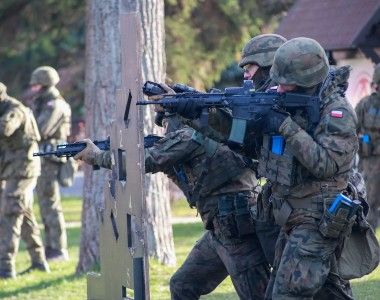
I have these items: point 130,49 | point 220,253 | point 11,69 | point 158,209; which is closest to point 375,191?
point 158,209

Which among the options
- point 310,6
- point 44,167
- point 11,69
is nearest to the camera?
point 44,167

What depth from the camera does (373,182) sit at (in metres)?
15.8

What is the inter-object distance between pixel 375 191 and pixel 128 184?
8.82 meters

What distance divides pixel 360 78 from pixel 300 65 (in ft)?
48.5

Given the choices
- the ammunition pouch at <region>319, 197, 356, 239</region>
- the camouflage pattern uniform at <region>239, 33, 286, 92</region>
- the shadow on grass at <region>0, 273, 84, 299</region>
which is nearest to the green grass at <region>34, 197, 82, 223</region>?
the shadow on grass at <region>0, 273, 84, 299</region>

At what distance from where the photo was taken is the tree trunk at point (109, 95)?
12.9m

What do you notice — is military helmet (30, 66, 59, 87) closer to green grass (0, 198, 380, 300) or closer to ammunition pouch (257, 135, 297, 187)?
green grass (0, 198, 380, 300)

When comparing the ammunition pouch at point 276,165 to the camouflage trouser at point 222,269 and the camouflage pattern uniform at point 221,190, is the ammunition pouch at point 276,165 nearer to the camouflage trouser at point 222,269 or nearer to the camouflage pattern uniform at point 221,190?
the camouflage pattern uniform at point 221,190

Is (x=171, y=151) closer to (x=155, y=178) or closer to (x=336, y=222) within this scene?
(x=336, y=222)

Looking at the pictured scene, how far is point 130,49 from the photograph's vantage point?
728 cm

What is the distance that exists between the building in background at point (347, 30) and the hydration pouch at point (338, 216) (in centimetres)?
1319

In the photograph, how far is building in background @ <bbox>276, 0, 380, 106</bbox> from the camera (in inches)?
835

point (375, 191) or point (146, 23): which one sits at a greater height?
point (146, 23)

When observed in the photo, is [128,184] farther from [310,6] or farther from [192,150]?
[310,6]
